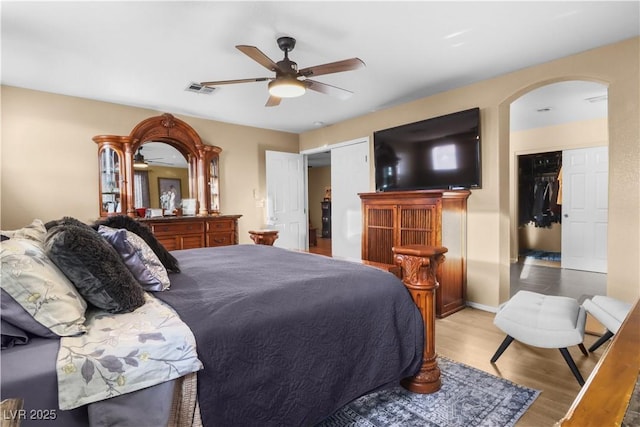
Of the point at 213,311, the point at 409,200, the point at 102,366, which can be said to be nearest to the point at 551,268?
the point at 409,200

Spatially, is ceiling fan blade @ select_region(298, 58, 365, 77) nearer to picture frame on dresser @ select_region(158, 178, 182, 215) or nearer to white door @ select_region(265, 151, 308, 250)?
picture frame on dresser @ select_region(158, 178, 182, 215)

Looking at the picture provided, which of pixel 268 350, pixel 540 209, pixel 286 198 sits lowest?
pixel 268 350

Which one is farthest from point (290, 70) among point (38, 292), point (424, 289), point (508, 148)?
point (508, 148)

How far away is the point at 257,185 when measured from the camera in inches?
215

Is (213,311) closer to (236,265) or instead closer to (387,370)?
(236,265)

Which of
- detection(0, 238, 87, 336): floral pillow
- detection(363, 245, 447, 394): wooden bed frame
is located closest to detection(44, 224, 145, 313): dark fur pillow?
detection(0, 238, 87, 336): floral pillow

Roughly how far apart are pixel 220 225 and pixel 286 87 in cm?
260

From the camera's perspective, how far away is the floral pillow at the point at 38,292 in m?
1.02

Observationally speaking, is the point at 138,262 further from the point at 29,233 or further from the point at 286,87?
the point at 286,87

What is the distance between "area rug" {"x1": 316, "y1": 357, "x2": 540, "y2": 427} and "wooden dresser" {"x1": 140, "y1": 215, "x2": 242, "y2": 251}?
9.94ft

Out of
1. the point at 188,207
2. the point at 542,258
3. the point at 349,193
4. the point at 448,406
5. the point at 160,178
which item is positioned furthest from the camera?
the point at 542,258

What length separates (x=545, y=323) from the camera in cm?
212

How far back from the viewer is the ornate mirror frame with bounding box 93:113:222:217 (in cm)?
406

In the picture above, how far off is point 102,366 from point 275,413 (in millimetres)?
668
